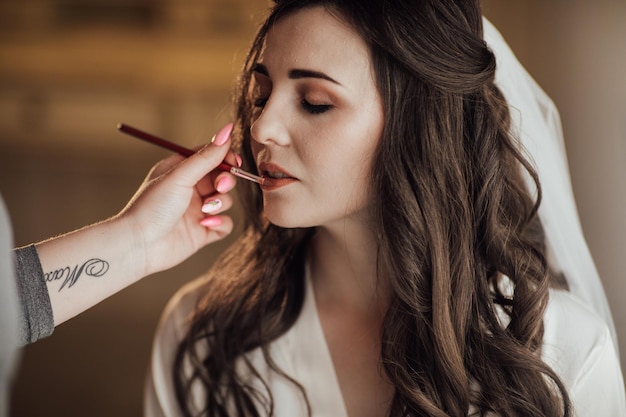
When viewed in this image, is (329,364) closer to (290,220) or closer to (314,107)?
(290,220)

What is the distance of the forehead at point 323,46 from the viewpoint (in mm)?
1148

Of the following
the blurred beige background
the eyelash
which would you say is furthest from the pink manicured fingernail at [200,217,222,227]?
the blurred beige background

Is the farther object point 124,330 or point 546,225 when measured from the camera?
point 124,330

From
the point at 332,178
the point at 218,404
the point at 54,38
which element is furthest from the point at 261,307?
the point at 54,38

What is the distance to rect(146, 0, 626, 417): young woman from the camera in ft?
3.80

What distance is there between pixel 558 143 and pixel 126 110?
11.4 ft

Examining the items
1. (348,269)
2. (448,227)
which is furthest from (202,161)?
(448,227)

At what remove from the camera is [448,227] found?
1.23 m

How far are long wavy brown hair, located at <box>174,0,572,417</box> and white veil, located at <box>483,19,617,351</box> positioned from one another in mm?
70

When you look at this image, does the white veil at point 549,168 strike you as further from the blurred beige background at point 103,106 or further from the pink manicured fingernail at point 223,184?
the blurred beige background at point 103,106

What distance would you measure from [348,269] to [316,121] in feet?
1.05

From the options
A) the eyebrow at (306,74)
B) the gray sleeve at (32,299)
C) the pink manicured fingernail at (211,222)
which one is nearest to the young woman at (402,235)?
the eyebrow at (306,74)

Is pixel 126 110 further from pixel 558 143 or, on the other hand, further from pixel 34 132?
pixel 558 143

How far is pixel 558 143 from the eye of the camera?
1.45 metres
